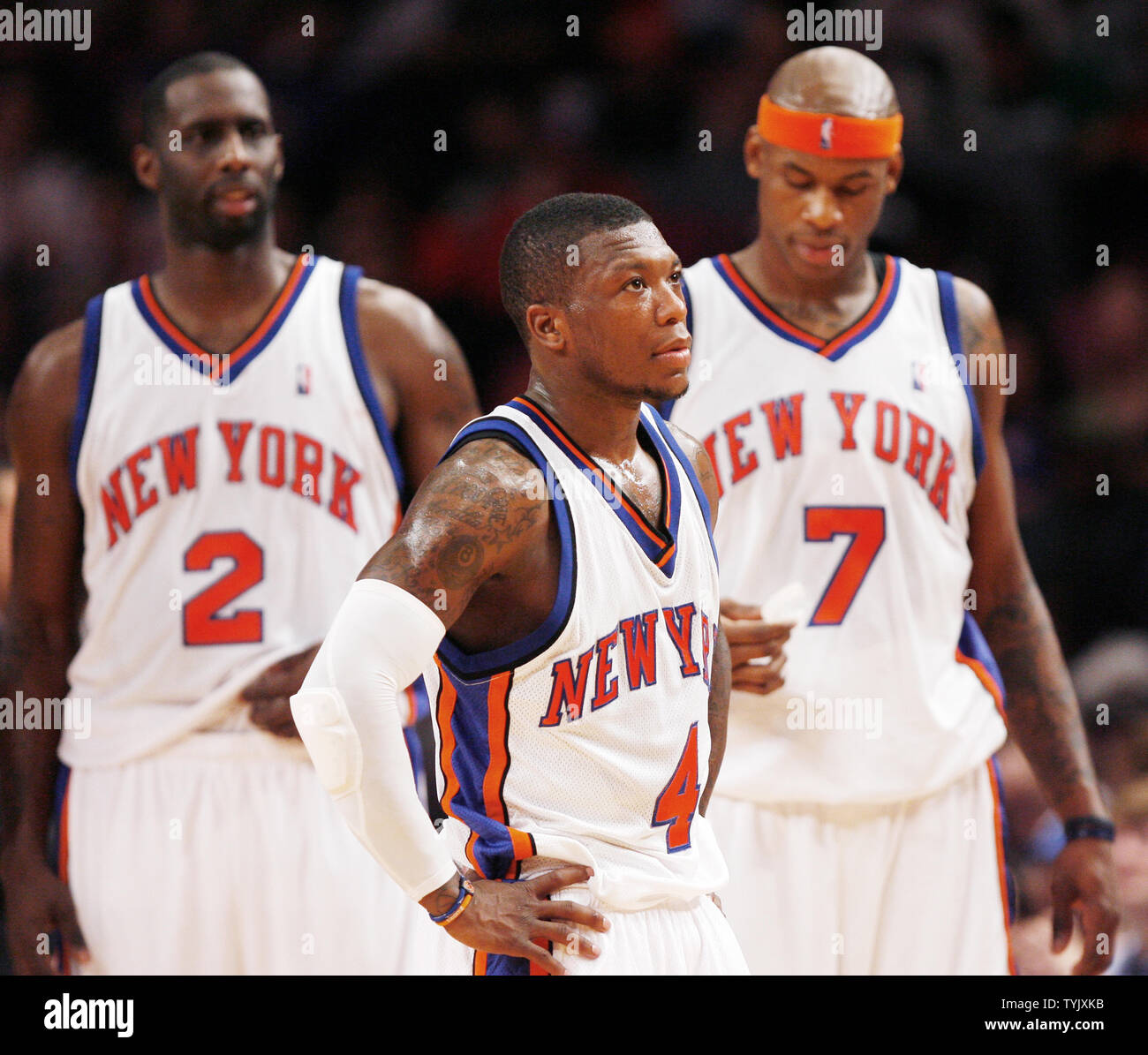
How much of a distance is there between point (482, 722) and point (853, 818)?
1435 millimetres

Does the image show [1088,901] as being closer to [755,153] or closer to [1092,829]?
[1092,829]

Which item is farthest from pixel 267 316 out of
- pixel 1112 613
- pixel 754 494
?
pixel 1112 613

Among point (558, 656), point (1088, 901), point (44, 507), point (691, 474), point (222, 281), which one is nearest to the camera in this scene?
point (558, 656)

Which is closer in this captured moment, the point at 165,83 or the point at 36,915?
the point at 36,915

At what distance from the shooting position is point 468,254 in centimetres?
593

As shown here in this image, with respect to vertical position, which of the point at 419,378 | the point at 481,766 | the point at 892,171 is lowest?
the point at 481,766

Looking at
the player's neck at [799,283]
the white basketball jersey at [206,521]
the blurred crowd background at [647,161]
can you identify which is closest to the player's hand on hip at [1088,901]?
the player's neck at [799,283]

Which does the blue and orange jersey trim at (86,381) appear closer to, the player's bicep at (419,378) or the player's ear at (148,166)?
the player's ear at (148,166)

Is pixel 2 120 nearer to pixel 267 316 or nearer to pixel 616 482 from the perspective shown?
pixel 267 316

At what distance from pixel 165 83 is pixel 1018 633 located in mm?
2324

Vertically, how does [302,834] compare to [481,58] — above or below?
below

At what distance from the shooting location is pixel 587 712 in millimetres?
2701

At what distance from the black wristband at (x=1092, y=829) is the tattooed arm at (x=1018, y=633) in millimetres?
15

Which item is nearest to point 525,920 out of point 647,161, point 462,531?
point 462,531
